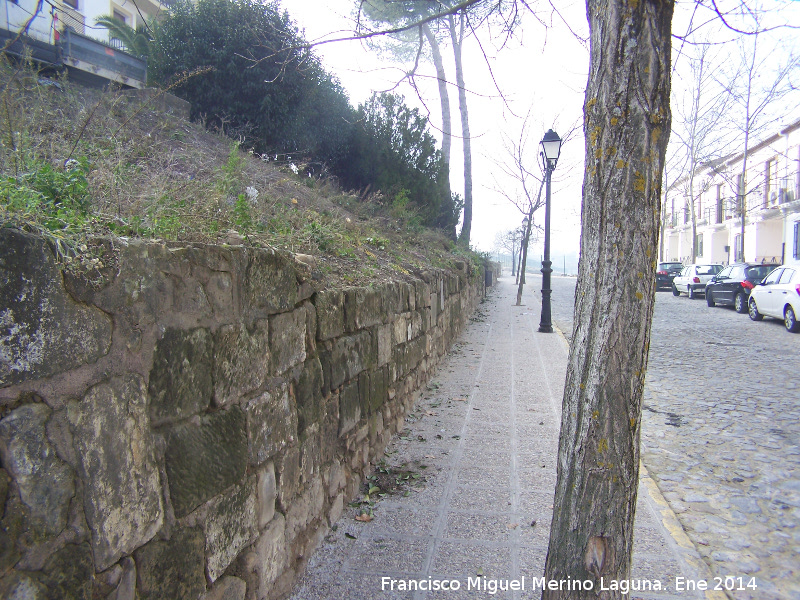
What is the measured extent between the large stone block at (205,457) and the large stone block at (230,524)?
0.06 m

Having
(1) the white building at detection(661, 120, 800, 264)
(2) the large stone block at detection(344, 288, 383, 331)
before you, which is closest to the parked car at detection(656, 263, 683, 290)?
(1) the white building at detection(661, 120, 800, 264)

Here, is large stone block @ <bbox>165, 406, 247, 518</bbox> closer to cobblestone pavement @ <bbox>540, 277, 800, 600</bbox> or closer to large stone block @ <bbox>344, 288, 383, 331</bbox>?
large stone block @ <bbox>344, 288, 383, 331</bbox>

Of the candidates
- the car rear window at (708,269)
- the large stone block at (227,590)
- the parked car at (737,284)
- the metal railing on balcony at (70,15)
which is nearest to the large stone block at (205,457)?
the large stone block at (227,590)

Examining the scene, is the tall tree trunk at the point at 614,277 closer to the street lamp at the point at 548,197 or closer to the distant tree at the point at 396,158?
the distant tree at the point at 396,158

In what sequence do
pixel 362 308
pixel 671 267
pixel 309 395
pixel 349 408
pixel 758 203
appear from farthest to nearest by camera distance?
1. pixel 758 203
2. pixel 671 267
3. pixel 362 308
4. pixel 349 408
5. pixel 309 395

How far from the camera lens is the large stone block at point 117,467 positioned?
147 cm

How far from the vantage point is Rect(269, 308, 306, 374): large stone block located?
259cm

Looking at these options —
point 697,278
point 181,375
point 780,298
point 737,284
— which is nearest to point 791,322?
point 780,298

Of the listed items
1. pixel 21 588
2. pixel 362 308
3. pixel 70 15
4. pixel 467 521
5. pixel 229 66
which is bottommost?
pixel 467 521

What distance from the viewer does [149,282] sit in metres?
1.74

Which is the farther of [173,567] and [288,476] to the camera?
[288,476]

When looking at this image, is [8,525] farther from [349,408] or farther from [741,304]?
[741,304]

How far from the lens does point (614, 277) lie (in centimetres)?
200

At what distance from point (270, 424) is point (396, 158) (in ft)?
33.9
